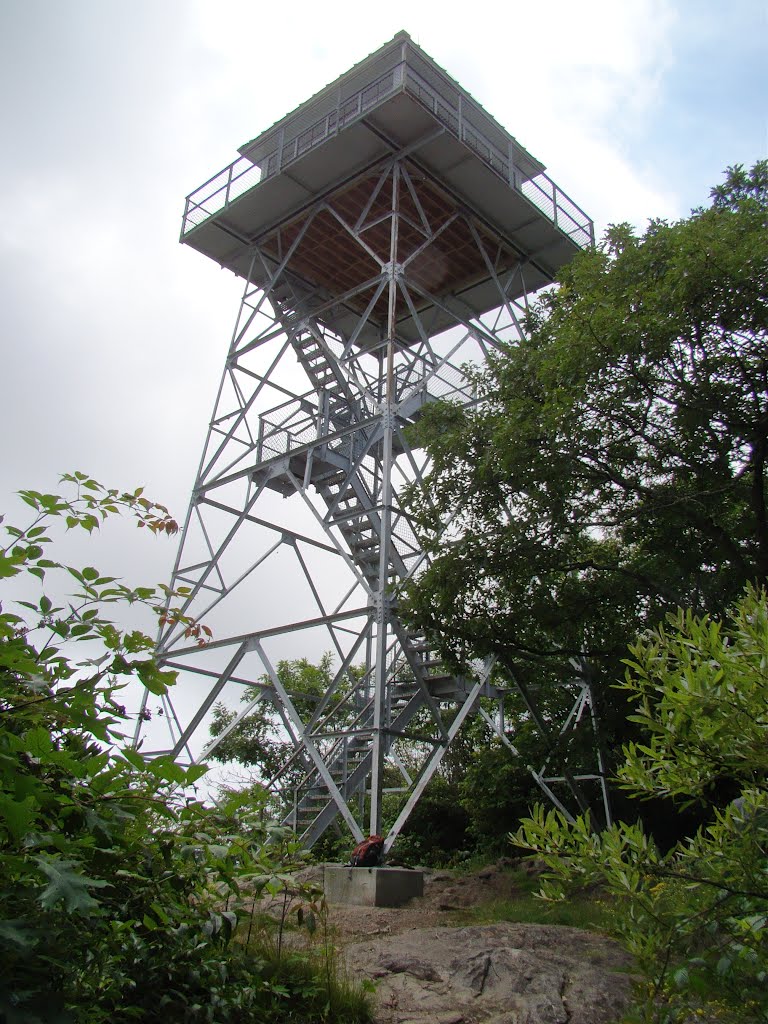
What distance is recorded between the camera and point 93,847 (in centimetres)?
286

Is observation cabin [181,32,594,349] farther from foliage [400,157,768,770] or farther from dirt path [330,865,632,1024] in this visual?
dirt path [330,865,632,1024]

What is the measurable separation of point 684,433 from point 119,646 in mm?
9922

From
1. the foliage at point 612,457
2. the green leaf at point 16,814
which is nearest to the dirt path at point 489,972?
the green leaf at point 16,814

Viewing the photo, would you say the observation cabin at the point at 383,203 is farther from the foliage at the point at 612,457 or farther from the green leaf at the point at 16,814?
the green leaf at the point at 16,814

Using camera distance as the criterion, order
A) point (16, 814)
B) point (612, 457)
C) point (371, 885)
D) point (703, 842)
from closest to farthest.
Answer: point (16, 814), point (703, 842), point (371, 885), point (612, 457)

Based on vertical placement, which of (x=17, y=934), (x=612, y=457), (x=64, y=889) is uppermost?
(x=612, y=457)

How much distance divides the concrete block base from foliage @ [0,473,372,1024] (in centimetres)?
724

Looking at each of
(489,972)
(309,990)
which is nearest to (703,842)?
(309,990)

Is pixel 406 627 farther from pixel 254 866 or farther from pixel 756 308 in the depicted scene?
pixel 254 866

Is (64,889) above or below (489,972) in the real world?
above

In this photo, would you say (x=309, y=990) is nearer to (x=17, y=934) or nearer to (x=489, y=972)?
(x=489, y=972)

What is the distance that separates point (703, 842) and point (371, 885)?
8538 mm

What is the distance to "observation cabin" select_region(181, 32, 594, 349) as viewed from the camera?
627 inches

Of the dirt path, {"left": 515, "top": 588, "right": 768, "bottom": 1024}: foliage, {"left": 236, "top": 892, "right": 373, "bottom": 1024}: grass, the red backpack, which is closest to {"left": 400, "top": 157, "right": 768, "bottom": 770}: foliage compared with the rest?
the red backpack
